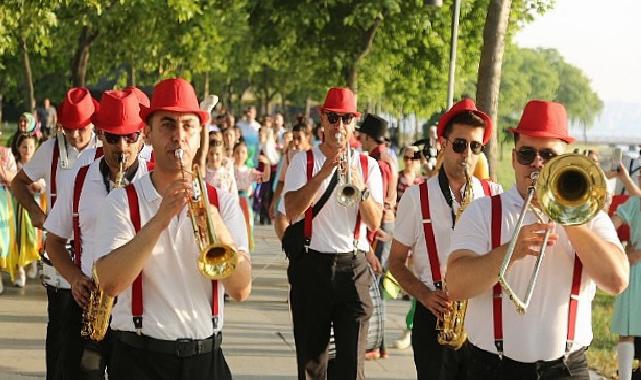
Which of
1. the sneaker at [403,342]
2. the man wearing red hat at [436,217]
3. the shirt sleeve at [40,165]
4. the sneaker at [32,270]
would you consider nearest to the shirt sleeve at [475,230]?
the man wearing red hat at [436,217]

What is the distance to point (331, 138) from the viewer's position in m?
7.71

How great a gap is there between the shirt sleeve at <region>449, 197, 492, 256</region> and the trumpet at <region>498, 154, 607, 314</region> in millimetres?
364

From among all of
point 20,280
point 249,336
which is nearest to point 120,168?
point 249,336

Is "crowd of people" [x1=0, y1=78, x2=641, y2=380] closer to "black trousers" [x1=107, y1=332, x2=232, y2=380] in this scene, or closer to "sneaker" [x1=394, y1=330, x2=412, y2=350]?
"black trousers" [x1=107, y1=332, x2=232, y2=380]

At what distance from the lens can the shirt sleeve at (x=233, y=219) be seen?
4574mm

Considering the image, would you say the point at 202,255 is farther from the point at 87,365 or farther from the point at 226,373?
the point at 87,365

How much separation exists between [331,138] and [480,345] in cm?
314

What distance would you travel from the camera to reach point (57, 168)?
25.2 ft

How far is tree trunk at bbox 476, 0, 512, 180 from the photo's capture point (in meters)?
11.6

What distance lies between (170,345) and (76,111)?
3272 millimetres

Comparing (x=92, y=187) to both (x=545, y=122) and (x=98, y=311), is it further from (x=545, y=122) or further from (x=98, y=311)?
(x=545, y=122)

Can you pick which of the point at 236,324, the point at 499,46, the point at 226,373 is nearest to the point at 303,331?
the point at 226,373

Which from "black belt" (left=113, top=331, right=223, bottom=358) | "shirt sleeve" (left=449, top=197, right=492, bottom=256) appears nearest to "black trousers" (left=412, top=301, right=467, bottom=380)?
"shirt sleeve" (left=449, top=197, right=492, bottom=256)

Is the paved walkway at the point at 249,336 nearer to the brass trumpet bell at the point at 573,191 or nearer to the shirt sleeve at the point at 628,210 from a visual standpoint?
the shirt sleeve at the point at 628,210
